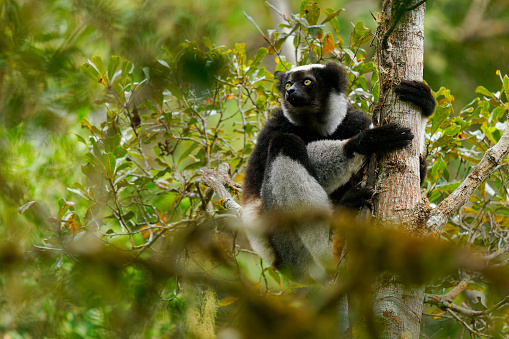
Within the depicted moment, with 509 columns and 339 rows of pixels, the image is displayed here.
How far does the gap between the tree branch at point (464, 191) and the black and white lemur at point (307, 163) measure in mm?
589

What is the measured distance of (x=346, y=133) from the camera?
4.48 meters

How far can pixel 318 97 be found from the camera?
15.4 feet

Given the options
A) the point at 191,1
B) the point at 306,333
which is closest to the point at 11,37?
the point at 191,1

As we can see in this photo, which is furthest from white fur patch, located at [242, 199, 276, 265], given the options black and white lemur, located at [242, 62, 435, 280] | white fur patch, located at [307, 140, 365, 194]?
white fur patch, located at [307, 140, 365, 194]

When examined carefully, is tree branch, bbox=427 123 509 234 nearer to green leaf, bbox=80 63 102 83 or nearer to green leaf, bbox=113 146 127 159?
green leaf, bbox=80 63 102 83

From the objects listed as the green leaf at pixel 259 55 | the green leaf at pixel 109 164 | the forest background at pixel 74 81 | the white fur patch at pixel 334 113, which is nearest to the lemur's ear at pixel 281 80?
the green leaf at pixel 259 55

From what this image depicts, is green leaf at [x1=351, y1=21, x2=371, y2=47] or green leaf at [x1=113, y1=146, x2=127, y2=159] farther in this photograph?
green leaf at [x1=351, y1=21, x2=371, y2=47]

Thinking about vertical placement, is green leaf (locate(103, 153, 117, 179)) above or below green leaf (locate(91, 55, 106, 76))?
below

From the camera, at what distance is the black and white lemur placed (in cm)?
387

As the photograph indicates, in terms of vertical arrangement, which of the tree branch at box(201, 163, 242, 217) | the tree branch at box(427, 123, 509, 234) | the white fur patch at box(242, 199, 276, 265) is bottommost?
the white fur patch at box(242, 199, 276, 265)

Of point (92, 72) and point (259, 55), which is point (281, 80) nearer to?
point (259, 55)

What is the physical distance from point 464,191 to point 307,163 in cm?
161

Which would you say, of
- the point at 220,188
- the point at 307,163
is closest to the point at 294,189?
the point at 307,163

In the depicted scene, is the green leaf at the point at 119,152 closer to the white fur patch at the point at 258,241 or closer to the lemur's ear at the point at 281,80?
the white fur patch at the point at 258,241
